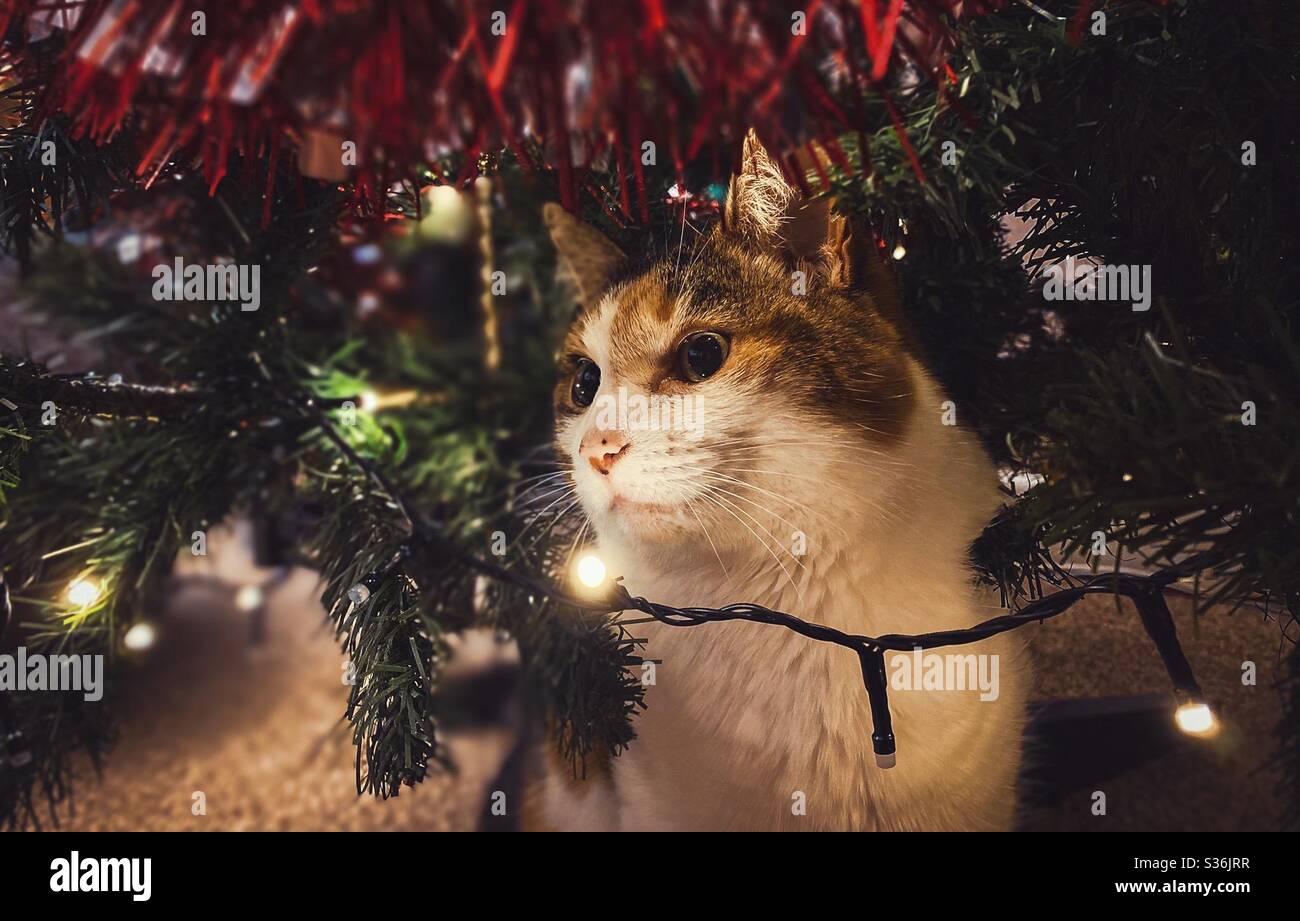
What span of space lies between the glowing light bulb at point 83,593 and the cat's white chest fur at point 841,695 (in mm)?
462

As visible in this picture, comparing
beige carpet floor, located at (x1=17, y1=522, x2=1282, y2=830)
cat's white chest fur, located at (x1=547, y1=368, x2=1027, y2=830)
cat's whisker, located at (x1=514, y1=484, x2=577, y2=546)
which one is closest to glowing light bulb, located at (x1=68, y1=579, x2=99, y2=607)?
beige carpet floor, located at (x1=17, y1=522, x2=1282, y2=830)

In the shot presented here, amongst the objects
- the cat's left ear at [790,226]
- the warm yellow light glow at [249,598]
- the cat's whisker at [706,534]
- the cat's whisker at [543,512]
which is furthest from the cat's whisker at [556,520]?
the warm yellow light glow at [249,598]

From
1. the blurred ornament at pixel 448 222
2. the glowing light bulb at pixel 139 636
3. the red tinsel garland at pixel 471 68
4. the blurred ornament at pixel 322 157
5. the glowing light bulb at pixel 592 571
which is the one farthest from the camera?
the blurred ornament at pixel 448 222

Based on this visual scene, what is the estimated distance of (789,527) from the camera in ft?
1.71

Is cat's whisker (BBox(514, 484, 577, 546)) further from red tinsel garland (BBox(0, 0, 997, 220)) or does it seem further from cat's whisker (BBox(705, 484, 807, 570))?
red tinsel garland (BBox(0, 0, 997, 220))

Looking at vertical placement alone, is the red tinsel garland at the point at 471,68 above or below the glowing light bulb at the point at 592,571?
above

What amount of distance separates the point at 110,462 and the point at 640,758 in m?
0.53

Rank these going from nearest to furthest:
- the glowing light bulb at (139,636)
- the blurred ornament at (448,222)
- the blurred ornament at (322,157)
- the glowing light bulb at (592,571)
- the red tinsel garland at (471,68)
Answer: the red tinsel garland at (471,68) < the blurred ornament at (322,157) < the glowing light bulb at (592,571) < the glowing light bulb at (139,636) < the blurred ornament at (448,222)

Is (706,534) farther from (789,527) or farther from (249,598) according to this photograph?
(249,598)

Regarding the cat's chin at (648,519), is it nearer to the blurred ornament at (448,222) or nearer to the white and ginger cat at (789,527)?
the white and ginger cat at (789,527)

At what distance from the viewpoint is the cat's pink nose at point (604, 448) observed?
52cm

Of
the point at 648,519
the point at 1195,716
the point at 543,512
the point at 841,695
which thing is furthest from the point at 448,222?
the point at 1195,716

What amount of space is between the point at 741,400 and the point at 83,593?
57cm
